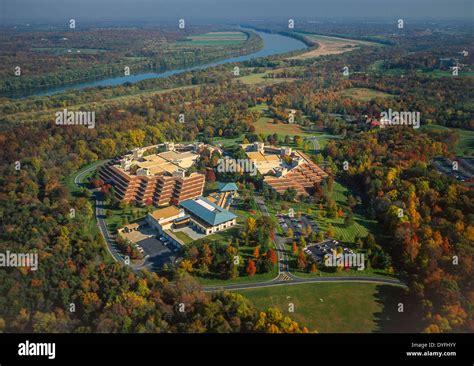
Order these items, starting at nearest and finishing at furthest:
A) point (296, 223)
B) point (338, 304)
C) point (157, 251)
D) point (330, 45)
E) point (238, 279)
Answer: point (338, 304), point (238, 279), point (157, 251), point (296, 223), point (330, 45)

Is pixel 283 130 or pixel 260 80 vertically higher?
pixel 260 80

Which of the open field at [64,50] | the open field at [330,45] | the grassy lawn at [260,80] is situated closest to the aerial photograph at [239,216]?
the grassy lawn at [260,80]

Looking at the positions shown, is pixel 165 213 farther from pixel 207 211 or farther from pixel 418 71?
pixel 418 71

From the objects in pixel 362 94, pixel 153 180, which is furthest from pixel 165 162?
pixel 362 94

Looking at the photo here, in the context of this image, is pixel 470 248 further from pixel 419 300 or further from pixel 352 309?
pixel 352 309
